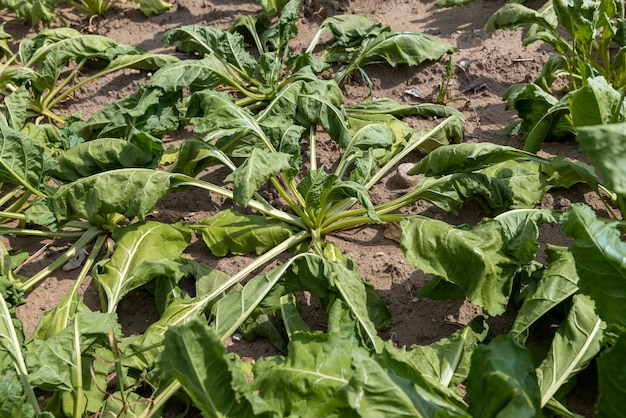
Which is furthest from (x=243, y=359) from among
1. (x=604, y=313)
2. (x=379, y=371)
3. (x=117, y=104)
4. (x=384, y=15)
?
(x=384, y=15)

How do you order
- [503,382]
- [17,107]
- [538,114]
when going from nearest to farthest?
1. [503,382]
2. [538,114]
3. [17,107]

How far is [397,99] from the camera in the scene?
3.94 m

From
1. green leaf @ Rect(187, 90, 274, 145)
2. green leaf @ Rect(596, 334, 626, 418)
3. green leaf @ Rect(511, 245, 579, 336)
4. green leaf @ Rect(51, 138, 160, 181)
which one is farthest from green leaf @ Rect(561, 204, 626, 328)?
green leaf @ Rect(51, 138, 160, 181)

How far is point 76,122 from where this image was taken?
368 centimetres

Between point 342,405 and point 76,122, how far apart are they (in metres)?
2.45

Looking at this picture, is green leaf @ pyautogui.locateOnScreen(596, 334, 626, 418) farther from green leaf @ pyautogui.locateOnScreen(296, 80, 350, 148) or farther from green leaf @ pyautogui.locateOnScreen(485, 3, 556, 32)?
green leaf @ pyautogui.locateOnScreen(485, 3, 556, 32)

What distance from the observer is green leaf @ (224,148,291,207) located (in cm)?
263

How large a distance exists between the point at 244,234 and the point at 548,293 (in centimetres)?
136

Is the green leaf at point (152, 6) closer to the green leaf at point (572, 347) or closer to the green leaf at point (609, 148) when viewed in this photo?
the green leaf at point (572, 347)

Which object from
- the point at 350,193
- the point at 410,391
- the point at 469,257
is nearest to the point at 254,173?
the point at 350,193

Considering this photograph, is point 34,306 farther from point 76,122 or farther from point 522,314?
point 522,314

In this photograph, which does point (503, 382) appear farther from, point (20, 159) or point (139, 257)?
point (20, 159)

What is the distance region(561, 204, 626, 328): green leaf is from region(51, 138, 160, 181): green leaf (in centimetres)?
204

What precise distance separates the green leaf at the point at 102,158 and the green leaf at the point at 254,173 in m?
0.65
